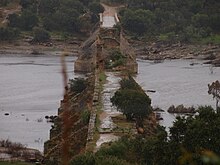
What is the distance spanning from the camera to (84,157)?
18.6m

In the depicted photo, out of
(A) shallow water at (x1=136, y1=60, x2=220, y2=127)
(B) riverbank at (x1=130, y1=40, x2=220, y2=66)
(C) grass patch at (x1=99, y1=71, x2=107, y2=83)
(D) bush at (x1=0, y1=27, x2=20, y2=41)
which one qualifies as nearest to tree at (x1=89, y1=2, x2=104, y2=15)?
(B) riverbank at (x1=130, y1=40, x2=220, y2=66)

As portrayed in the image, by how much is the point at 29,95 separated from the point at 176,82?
13.6 m

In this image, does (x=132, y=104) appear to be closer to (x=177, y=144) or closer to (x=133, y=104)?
(x=133, y=104)

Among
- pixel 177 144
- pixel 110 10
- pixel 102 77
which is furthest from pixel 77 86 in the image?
pixel 110 10

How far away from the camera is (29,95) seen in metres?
56.4

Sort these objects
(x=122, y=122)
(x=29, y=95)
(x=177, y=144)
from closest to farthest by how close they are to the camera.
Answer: (x=177, y=144) < (x=122, y=122) < (x=29, y=95)

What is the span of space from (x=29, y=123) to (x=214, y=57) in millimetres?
39296

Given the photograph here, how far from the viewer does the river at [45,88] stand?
41.7 meters

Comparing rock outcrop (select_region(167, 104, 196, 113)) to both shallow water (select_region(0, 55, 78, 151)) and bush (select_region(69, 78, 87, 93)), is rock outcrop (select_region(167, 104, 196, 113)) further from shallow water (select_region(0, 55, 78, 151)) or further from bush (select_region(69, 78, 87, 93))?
shallow water (select_region(0, 55, 78, 151))

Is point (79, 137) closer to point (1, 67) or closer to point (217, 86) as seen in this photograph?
point (217, 86)

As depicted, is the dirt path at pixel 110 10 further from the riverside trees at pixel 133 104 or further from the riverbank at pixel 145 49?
the riverside trees at pixel 133 104

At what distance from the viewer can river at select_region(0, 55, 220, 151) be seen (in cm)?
4172

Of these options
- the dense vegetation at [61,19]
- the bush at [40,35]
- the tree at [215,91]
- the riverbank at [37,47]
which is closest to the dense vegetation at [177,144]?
the tree at [215,91]

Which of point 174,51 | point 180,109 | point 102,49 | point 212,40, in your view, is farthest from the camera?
point 212,40
